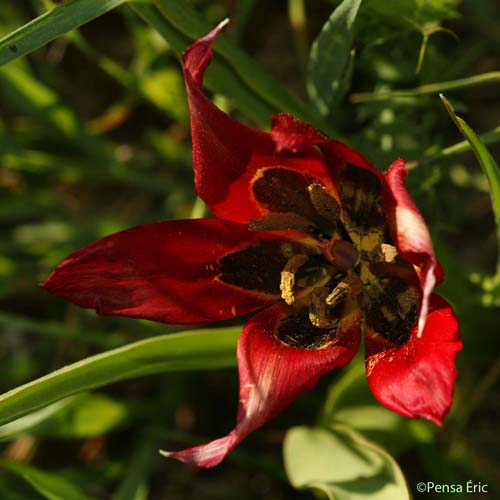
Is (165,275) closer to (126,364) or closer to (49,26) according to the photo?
(126,364)

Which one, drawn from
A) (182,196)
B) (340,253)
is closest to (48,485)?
(340,253)

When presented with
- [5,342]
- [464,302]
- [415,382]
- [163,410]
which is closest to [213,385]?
[163,410]

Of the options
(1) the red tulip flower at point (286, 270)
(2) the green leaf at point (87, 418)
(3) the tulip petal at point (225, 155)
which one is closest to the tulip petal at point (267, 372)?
(1) the red tulip flower at point (286, 270)

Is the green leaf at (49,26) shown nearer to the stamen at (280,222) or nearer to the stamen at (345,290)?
the stamen at (280,222)

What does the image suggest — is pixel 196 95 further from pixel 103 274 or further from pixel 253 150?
pixel 103 274

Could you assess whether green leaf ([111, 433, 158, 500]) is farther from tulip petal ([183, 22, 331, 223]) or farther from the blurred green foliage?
tulip petal ([183, 22, 331, 223])

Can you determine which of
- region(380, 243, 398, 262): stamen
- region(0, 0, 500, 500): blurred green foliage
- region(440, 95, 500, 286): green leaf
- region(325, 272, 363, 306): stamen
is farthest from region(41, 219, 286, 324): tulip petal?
region(440, 95, 500, 286): green leaf

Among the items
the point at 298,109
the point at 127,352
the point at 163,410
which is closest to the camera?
the point at 127,352
